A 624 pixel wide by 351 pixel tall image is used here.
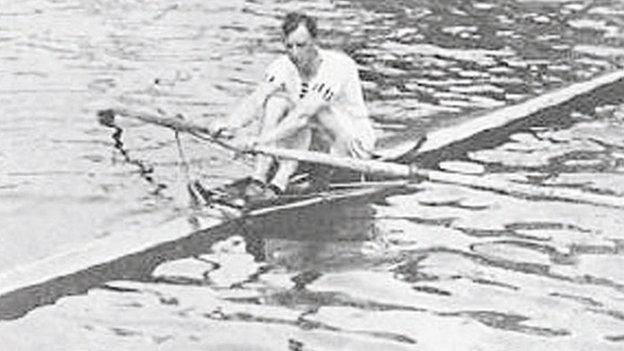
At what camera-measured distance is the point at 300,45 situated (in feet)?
30.9

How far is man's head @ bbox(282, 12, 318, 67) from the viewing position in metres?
9.31

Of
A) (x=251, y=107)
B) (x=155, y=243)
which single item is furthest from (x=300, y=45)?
(x=155, y=243)

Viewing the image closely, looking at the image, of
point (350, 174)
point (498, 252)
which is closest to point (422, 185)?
point (350, 174)

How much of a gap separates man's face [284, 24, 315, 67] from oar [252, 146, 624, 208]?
2.16 feet

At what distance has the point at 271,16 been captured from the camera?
61.0 feet

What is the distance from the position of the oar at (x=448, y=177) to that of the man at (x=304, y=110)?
35cm

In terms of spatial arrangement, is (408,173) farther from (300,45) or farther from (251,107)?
(251,107)

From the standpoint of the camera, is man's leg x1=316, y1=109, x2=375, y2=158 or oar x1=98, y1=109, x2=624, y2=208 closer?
oar x1=98, y1=109, x2=624, y2=208

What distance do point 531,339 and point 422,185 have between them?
3435 millimetres

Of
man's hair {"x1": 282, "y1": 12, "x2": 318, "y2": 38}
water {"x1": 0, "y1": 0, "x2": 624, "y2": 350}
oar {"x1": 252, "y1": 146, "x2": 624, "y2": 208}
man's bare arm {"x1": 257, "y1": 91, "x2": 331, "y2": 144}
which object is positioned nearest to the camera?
water {"x1": 0, "y1": 0, "x2": 624, "y2": 350}

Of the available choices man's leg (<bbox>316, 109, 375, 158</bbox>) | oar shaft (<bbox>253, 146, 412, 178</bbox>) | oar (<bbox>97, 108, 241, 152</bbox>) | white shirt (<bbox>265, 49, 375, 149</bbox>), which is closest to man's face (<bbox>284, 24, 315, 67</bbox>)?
white shirt (<bbox>265, 49, 375, 149</bbox>)

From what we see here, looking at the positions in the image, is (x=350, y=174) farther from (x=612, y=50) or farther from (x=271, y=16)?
(x=271, y=16)

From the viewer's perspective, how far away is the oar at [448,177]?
28.8 feet

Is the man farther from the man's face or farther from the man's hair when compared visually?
the man's hair
